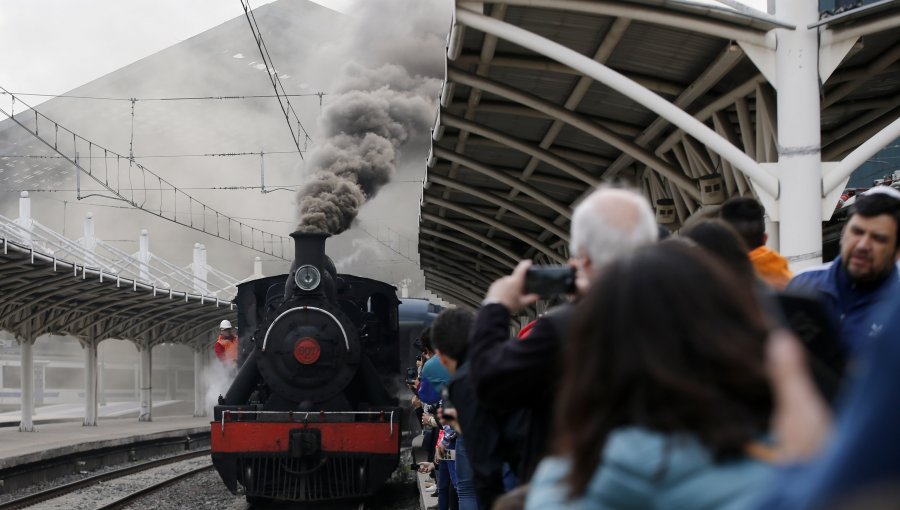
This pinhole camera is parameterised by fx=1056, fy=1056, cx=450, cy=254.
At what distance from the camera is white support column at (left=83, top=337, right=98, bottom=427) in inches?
1057

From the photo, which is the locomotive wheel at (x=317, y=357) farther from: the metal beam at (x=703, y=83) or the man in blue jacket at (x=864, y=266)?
the man in blue jacket at (x=864, y=266)

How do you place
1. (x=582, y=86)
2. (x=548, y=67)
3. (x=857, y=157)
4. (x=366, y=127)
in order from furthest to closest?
(x=366, y=127) → (x=582, y=86) → (x=548, y=67) → (x=857, y=157)

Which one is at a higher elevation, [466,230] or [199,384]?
[466,230]

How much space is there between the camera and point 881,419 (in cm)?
110

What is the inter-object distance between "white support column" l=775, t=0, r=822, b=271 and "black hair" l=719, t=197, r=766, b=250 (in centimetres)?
369

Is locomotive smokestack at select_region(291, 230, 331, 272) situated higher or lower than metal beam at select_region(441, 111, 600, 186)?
lower

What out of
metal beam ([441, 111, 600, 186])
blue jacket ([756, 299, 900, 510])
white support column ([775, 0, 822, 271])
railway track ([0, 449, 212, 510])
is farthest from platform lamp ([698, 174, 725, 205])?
blue jacket ([756, 299, 900, 510])

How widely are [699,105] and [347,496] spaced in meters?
5.59

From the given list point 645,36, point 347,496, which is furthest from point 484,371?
point 347,496

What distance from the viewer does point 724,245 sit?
283 cm

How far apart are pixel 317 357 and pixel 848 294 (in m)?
8.61

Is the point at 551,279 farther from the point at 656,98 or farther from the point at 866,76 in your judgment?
the point at 866,76

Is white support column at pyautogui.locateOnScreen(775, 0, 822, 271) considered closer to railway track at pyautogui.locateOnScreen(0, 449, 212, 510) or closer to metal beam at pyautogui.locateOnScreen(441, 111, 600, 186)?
metal beam at pyautogui.locateOnScreen(441, 111, 600, 186)

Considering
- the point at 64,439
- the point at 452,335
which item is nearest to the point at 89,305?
the point at 64,439
